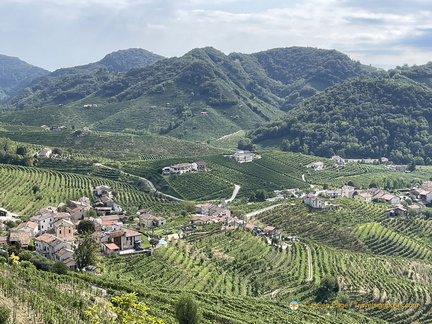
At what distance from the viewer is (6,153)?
82500 millimetres

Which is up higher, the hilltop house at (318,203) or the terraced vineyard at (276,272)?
the hilltop house at (318,203)

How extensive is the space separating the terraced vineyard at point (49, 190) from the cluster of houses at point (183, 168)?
31.4 ft

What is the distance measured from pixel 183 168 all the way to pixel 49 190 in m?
27.3

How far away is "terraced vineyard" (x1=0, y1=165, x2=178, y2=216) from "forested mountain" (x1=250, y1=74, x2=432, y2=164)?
6148cm

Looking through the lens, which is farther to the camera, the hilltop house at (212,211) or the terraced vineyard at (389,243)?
Answer: the hilltop house at (212,211)

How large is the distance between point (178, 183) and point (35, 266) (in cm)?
5284

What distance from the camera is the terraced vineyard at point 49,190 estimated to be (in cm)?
6172

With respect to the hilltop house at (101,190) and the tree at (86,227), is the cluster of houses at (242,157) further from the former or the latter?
the tree at (86,227)

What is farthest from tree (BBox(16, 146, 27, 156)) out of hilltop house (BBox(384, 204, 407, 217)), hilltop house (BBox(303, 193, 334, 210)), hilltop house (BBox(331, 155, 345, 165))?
hilltop house (BBox(331, 155, 345, 165))

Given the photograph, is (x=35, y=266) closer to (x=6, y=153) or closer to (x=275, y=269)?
(x=275, y=269)

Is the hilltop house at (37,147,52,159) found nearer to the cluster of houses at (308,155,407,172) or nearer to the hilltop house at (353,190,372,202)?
the cluster of houses at (308,155,407,172)

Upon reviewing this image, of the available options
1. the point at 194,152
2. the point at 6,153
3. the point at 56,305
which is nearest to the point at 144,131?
the point at 194,152

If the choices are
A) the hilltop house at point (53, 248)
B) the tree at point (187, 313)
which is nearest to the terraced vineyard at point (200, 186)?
the hilltop house at point (53, 248)

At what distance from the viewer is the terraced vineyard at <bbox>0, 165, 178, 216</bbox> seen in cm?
6172
